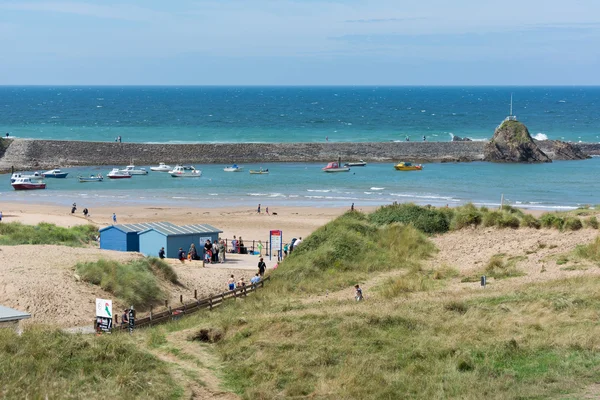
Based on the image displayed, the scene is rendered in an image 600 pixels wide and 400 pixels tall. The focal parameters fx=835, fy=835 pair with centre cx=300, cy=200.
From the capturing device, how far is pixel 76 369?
14.7 metres

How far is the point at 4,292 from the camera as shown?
23844 mm

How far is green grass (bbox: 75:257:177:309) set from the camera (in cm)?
2569

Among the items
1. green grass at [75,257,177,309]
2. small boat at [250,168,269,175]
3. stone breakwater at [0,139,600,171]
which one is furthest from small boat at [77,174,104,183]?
green grass at [75,257,177,309]

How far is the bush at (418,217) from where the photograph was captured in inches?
1318

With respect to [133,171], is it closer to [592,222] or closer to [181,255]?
[181,255]

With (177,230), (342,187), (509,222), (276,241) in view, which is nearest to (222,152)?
(342,187)

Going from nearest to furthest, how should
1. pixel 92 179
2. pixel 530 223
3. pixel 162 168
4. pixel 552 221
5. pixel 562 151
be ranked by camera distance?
pixel 552 221 < pixel 530 223 < pixel 92 179 < pixel 162 168 < pixel 562 151

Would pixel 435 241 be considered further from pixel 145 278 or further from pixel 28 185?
pixel 28 185

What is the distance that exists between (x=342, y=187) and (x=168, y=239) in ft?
120

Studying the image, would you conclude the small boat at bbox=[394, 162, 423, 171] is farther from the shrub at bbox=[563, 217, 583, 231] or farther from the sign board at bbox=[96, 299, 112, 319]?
the sign board at bbox=[96, 299, 112, 319]

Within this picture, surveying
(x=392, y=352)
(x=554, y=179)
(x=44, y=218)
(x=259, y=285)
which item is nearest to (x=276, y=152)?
(x=554, y=179)

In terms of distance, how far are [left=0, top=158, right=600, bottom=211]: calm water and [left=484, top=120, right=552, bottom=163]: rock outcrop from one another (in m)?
3.38

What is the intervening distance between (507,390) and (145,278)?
15.1 m

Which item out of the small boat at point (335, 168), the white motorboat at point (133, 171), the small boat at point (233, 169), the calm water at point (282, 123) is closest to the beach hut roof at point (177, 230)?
the white motorboat at point (133, 171)
